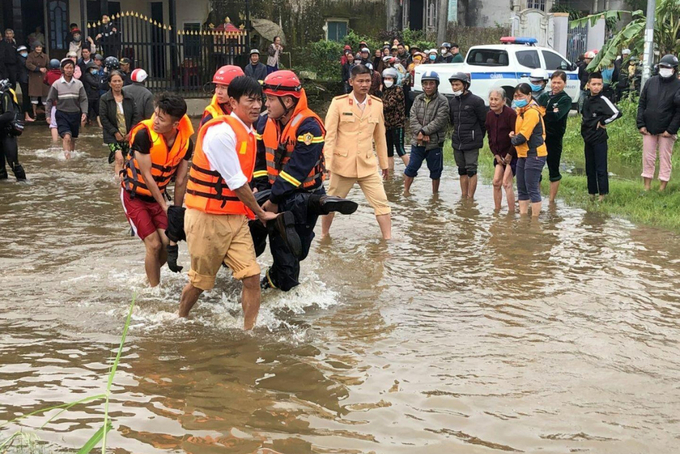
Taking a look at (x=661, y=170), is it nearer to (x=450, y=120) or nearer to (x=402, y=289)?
(x=450, y=120)

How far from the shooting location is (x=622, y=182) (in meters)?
12.8

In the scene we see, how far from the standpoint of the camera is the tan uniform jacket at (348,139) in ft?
30.3

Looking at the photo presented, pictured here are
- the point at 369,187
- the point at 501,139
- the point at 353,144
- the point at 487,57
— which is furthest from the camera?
the point at 487,57

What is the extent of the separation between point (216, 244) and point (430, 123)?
6.10m

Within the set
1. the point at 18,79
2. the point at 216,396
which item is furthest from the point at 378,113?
the point at 18,79

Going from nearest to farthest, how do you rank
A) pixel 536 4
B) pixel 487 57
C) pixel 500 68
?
pixel 500 68, pixel 487 57, pixel 536 4

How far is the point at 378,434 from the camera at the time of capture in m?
4.77

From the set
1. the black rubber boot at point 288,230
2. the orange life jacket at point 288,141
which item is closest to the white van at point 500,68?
the orange life jacket at point 288,141

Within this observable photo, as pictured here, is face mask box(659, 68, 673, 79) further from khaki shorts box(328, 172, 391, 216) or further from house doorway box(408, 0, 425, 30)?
house doorway box(408, 0, 425, 30)

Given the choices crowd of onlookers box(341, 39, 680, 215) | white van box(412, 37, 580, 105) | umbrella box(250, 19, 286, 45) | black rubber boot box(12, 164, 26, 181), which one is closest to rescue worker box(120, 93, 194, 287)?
crowd of onlookers box(341, 39, 680, 215)

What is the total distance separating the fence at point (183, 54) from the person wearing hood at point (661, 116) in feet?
45.5

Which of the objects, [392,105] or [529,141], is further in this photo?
[392,105]

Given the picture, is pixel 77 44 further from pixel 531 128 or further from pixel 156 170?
pixel 156 170

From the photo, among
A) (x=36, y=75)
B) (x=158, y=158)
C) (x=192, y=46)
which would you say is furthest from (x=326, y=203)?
(x=192, y=46)
